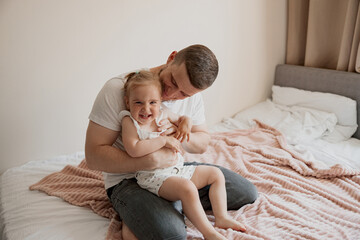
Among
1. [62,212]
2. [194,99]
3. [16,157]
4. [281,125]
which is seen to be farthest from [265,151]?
[16,157]

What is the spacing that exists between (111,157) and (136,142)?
113 millimetres

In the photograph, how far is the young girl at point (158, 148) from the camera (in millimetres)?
1261

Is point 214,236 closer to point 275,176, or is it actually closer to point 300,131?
point 275,176

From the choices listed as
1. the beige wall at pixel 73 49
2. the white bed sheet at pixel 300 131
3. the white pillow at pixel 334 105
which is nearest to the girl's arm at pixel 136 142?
the beige wall at pixel 73 49

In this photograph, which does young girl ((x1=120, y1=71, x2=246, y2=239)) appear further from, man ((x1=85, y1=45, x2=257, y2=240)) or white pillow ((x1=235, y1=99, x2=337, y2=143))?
white pillow ((x1=235, y1=99, x2=337, y2=143))

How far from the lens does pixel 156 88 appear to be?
50.4 inches

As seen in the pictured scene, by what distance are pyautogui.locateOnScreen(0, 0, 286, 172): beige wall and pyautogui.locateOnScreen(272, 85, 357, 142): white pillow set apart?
626mm

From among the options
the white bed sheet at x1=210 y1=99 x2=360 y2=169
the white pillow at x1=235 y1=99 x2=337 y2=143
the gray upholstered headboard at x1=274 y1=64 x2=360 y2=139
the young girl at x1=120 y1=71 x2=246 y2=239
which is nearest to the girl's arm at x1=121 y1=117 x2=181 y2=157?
the young girl at x1=120 y1=71 x2=246 y2=239

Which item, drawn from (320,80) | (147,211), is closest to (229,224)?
(147,211)

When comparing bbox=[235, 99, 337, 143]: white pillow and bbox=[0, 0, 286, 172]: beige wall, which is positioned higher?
bbox=[0, 0, 286, 172]: beige wall

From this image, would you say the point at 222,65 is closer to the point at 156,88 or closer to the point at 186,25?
the point at 186,25

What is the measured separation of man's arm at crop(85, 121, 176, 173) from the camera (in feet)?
4.26

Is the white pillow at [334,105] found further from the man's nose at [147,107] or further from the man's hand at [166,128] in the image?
the man's nose at [147,107]

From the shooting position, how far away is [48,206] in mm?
1498
